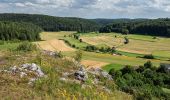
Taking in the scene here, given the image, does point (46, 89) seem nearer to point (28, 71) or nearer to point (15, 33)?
point (28, 71)

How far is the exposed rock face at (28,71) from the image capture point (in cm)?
1940

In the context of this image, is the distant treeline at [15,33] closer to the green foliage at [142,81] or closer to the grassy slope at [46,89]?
the green foliage at [142,81]

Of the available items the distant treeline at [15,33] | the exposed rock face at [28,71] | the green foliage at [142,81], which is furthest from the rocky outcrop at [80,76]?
the distant treeline at [15,33]

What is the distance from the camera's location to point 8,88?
55.2ft

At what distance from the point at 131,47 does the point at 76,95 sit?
10880 centimetres

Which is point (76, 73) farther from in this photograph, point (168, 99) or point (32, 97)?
point (168, 99)

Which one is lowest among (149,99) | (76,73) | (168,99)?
(168,99)

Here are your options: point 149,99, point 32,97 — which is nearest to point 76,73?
point 149,99

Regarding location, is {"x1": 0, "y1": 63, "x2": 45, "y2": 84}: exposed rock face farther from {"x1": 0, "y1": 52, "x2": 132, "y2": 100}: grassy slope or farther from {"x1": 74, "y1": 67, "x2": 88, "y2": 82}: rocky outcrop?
{"x1": 74, "y1": 67, "x2": 88, "y2": 82}: rocky outcrop

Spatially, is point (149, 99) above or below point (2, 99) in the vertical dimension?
below

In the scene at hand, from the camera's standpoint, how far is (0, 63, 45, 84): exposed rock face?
19.4 m

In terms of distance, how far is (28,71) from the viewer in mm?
20125

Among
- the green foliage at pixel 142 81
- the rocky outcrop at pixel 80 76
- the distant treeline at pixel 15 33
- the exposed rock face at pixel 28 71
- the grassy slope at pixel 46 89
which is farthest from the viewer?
the distant treeline at pixel 15 33

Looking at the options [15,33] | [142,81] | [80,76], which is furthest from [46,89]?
[15,33]
